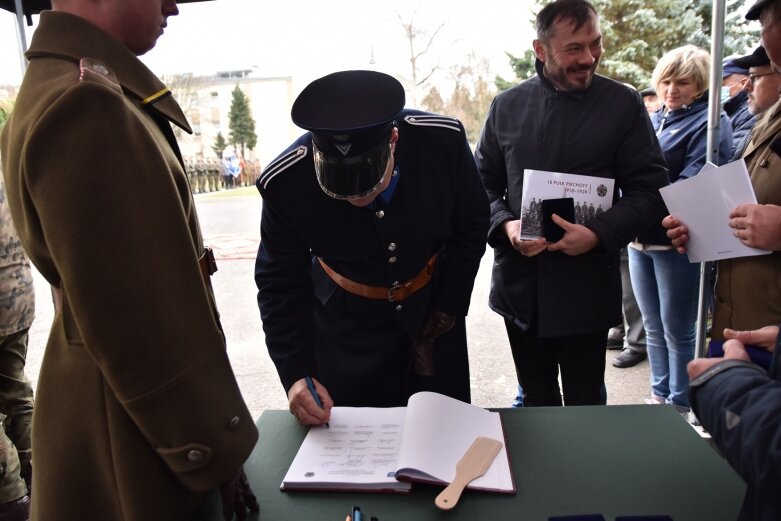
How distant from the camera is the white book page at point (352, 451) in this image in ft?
3.26

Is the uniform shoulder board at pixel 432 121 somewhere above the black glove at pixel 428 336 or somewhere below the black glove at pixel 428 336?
above

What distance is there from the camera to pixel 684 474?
98 cm

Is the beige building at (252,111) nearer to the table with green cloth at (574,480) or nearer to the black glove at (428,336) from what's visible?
the black glove at (428,336)

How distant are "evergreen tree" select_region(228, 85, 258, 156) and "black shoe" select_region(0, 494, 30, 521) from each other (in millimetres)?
31139

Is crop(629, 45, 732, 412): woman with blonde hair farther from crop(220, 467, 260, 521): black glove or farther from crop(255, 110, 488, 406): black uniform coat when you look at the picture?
crop(220, 467, 260, 521): black glove

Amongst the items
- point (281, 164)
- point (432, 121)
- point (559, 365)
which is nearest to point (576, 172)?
point (432, 121)

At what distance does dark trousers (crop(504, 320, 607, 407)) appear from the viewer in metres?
1.93

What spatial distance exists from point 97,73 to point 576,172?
1461 mm

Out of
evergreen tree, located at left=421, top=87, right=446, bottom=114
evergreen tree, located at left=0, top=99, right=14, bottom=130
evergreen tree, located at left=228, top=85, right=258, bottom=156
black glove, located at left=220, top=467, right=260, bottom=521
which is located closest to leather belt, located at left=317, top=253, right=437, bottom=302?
black glove, located at left=220, top=467, right=260, bottom=521

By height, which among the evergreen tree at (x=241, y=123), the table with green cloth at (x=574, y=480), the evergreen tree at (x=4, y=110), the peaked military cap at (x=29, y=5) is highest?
the evergreen tree at (x=241, y=123)

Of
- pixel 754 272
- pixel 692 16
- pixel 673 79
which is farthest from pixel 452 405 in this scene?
pixel 692 16

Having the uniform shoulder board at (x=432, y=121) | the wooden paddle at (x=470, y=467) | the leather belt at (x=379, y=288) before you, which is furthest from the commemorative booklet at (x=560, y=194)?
the wooden paddle at (x=470, y=467)

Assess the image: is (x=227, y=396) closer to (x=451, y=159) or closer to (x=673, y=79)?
(x=451, y=159)

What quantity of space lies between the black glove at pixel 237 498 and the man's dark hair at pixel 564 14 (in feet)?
5.22
